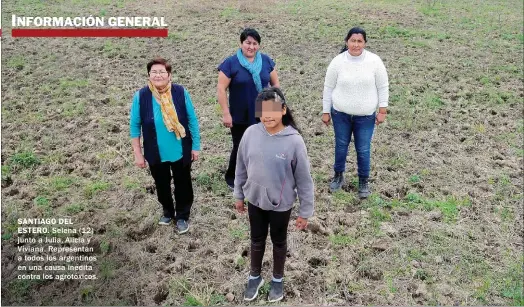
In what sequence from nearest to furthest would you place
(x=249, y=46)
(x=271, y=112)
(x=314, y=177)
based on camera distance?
1. (x=271, y=112)
2. (x=249, y=46)
3. (x=314, y=177)

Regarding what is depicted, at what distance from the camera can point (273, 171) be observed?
→ 2.86m

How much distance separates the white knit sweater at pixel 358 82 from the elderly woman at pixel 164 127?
1451 mm

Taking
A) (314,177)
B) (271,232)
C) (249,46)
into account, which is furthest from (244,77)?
(314,177)

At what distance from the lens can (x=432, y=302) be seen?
3451 millimetres

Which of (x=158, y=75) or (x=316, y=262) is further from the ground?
(x=158, y=75)

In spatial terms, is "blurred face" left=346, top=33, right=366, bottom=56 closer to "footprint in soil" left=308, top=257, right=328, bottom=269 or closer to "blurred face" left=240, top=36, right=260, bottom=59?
"blurred face" left=240, top=36, right=260, bottom=59

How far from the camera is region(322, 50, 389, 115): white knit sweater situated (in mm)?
4125

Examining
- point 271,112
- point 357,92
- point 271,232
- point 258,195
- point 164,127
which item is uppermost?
point 357,92

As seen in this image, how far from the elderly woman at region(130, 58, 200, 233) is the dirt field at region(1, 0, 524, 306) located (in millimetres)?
661

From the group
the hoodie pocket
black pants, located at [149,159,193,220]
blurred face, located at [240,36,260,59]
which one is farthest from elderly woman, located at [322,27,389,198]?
the hoodie pocket

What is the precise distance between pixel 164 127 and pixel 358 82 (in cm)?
183

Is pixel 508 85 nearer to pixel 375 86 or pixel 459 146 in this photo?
pixel 459 146

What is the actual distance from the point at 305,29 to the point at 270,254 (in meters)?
8.51

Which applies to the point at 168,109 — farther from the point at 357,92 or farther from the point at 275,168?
the point at 357,92
